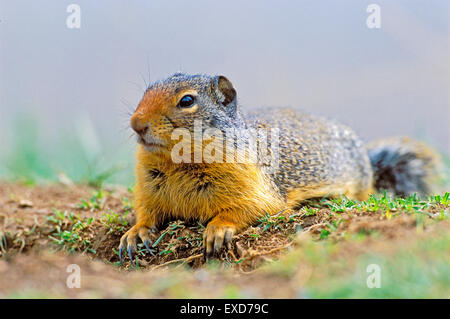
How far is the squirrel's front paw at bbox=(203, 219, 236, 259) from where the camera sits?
12.5ft

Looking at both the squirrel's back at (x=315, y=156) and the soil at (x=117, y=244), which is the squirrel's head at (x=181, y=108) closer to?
the squirrel's back at (x=315, y=156)

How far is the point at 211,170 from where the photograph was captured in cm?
419

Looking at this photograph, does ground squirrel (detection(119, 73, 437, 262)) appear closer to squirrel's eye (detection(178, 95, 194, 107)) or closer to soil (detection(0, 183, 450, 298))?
squirrel's eye (detection(178, 95, 194, 107))

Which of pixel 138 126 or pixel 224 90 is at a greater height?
pixel 224 90

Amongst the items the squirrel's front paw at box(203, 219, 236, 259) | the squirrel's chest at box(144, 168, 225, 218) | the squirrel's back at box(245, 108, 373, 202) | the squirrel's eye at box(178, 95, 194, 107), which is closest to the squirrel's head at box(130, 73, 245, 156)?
the squirrel's eye at box(178, 95, 194, 107)

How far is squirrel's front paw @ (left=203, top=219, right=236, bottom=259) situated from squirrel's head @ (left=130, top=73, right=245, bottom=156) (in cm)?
76

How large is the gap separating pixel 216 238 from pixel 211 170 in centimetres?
64


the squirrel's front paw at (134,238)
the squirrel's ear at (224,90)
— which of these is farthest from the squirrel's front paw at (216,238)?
the squirrel's ear at (224,90)

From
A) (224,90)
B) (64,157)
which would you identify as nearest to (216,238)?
(224,90)

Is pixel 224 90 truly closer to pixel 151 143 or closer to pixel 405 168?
pixel 151 143

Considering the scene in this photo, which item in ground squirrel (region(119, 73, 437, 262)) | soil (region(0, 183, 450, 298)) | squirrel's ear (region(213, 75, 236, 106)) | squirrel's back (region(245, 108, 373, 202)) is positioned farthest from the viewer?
squirrel's back (region(245, 108, 373, 202))

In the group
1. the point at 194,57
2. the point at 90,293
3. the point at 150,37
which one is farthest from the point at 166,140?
the point at 150,37

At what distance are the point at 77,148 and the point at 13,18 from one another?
546 cm

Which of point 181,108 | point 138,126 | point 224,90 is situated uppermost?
point 224,90
